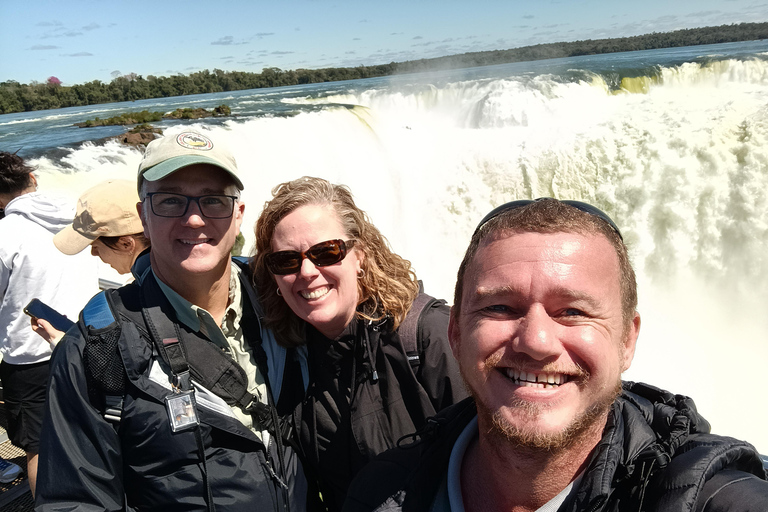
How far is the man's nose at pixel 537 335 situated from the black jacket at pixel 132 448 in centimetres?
95

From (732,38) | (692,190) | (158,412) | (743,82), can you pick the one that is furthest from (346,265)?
(732,38)

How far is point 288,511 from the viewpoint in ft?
5.58

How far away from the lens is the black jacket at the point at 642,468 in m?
0.88

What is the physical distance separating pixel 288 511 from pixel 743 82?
18.4m

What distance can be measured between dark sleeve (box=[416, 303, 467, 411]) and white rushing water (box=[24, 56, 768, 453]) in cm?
655

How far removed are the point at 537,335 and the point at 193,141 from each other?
126 cm

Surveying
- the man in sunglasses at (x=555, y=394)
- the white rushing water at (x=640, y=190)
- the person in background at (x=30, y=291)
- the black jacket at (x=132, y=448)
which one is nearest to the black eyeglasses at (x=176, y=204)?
the black jacket at (x=132, y=448)

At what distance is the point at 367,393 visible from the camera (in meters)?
1.73

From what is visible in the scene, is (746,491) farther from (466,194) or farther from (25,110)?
(25,110)

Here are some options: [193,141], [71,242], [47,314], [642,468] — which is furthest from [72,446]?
[642,468]

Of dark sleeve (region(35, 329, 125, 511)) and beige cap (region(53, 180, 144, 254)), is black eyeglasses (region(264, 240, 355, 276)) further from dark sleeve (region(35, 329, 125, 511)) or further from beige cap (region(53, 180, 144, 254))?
beige cap (region(53, 180, 144, 254))

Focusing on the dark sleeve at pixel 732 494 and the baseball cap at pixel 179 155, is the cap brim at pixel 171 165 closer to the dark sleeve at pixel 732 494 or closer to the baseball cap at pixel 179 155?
the baseball cap at pixel 179 155

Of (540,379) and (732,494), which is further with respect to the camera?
(540,379)

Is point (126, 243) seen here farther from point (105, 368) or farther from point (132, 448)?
point (132, 448)
